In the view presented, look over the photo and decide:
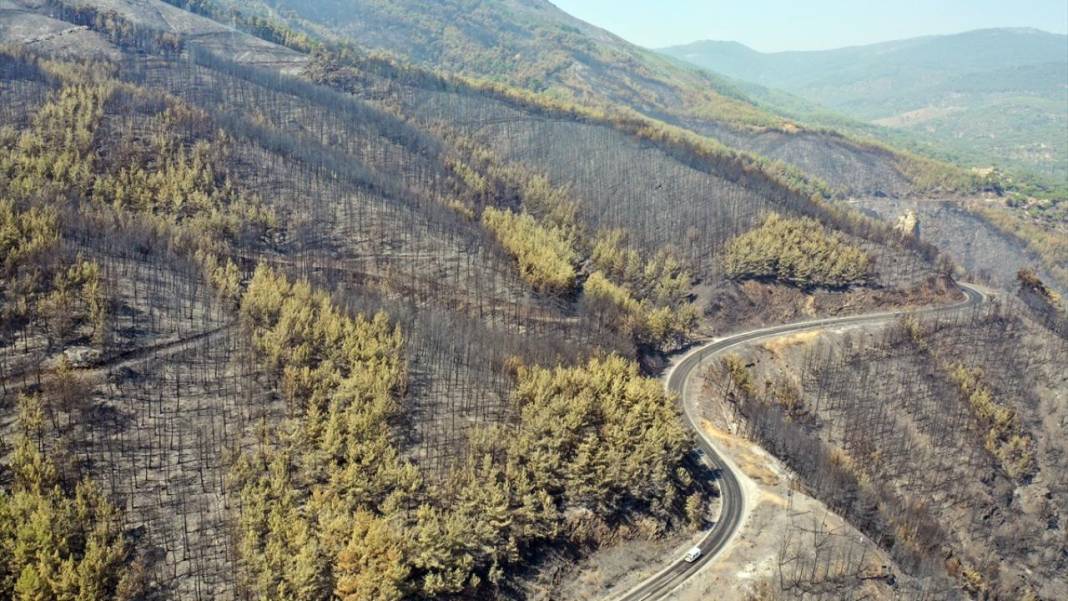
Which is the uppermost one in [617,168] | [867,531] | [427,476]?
[617,168]

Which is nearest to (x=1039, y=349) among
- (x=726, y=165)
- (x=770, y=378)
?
(x=770, y=378)

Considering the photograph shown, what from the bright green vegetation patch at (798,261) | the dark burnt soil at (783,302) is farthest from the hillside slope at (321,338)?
the bright green vegetation patch at (798,261)

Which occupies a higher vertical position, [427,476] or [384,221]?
[384,221]

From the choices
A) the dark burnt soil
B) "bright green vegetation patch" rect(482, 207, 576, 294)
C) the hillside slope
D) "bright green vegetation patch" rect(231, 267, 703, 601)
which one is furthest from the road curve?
"bright green vegetation patch" rect(482, 207, 576, 294)

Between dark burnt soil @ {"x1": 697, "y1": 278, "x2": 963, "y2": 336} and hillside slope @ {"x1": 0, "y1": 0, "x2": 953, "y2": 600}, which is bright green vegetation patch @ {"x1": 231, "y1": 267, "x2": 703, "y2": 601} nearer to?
hillside slope @ {"x1": 0, "y1": 0, "x2": 953, "y2": 600}

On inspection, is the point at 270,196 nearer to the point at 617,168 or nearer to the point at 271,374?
the point at 271,374

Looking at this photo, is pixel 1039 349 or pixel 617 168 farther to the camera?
pixel 617 168

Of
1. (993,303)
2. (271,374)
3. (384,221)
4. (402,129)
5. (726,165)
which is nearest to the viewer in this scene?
(271,374)

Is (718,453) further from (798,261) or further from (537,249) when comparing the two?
(798,261)

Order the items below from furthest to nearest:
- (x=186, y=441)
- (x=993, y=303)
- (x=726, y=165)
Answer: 1. (x=726, y=165)
2. (x=993, y=303)
3. (x=186, y=441)
